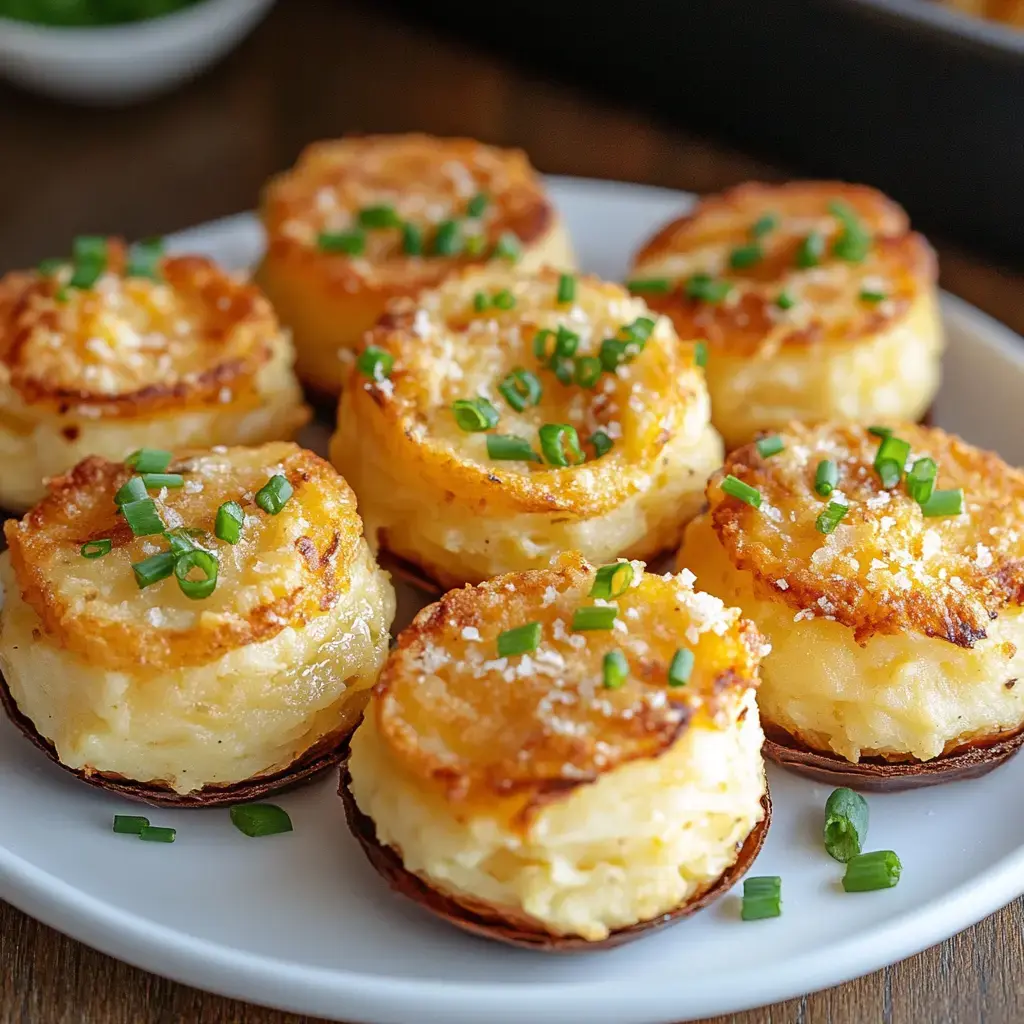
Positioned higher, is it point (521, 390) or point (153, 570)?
point (521, 390)

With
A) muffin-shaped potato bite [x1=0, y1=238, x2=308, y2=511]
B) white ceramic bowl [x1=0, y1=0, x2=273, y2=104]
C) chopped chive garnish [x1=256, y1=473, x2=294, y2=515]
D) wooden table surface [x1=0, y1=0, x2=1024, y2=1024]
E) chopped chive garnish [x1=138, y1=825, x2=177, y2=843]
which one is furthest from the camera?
white ceramic bowl [x1=0, y1=0, x2=273, y2=104]

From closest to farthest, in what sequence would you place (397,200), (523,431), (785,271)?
(523,431)
(785,271)
(397,200)

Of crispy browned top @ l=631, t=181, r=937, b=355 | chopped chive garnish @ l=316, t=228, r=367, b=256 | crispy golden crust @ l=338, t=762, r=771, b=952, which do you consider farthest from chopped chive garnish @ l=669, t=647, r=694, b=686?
chopped chive garnish @ l=316, t=228, r=367, b=256

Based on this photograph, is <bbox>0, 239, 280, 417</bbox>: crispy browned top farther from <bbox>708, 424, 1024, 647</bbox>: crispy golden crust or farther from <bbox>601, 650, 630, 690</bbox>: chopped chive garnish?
<bbox>601, 650, 630, 690</bbox>: chopped chive garnish

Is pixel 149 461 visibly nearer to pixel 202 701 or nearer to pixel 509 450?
pixel 202 701

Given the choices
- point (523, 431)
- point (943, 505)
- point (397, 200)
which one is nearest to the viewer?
point (943, 505)

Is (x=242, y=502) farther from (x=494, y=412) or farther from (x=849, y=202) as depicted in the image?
(x=849, y=202)

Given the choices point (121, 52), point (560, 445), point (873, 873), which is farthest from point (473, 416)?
point (121, 52)

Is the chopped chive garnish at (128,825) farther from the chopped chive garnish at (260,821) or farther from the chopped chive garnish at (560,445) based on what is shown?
the chopped chive garnish at (560,445)
